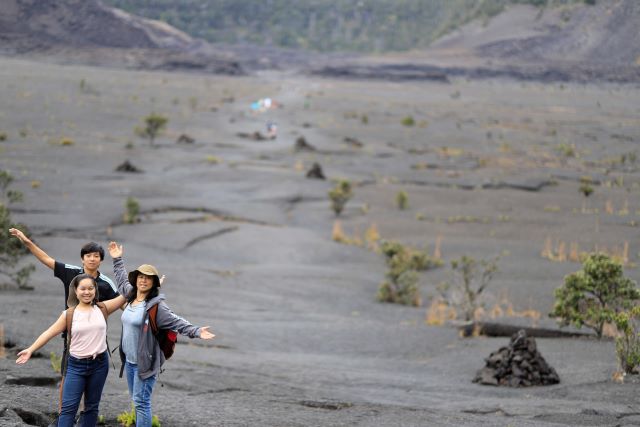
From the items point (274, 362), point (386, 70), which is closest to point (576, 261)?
point (274, 362)

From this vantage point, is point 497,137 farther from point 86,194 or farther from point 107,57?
point 107,57

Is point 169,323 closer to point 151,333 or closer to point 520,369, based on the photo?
point 151,333

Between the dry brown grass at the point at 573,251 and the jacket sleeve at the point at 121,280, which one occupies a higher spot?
the dry brown grass at the point at 573,251

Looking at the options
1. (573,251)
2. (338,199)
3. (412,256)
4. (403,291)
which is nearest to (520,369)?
(403,291)

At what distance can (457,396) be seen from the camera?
10.1 meters

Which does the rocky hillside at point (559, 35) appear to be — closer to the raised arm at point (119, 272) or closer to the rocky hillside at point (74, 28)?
the raised arm at point (119, 272)

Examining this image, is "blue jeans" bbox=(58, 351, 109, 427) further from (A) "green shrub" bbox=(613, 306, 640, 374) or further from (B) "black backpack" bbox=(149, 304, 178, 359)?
(A) "green shrub" bbox=(613, 306, 640, 374)

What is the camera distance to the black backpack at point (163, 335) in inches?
261

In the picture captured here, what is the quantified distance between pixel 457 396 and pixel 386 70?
348 ft

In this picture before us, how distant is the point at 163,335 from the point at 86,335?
61cm

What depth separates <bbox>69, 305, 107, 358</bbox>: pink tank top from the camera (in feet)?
20.7

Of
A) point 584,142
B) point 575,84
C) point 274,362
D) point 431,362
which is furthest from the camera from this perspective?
point 575,84

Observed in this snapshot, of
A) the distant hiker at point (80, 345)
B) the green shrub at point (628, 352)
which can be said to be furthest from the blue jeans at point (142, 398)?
the green shrub at point (628, 352)

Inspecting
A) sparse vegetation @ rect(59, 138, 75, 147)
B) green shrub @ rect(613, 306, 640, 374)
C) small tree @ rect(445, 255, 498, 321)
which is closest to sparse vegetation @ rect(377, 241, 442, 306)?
small tree @ rect(445, 255, 498, 321)
